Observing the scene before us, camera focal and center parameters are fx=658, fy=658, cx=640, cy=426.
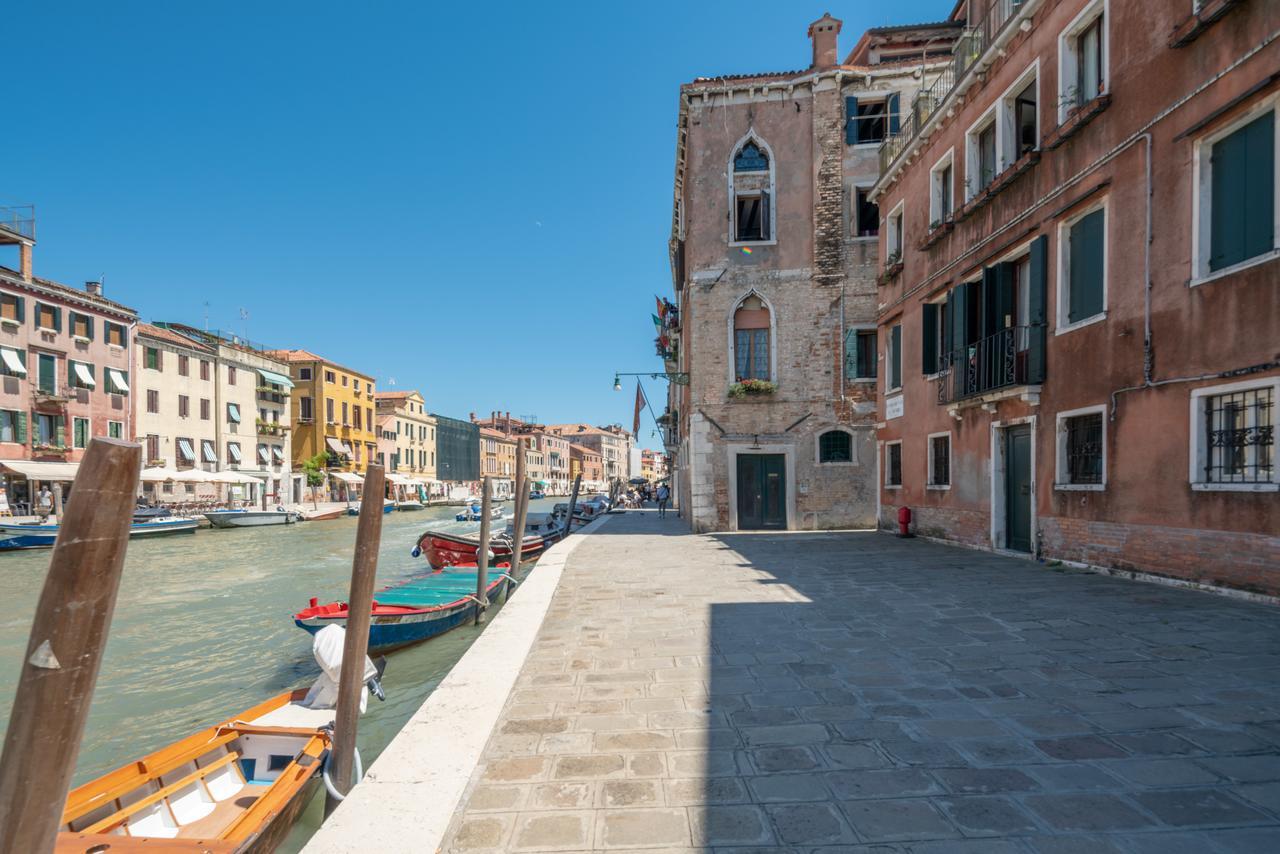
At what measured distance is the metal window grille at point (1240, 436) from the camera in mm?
6242

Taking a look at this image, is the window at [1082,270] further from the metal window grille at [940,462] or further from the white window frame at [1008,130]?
the metal window grille at [940,462]

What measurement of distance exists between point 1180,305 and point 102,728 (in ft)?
40.6

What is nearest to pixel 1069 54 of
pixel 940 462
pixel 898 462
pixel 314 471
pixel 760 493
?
pixel 940 462

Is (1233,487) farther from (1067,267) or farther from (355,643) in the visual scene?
(355,643)

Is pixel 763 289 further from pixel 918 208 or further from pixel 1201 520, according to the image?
Answer: pixel 1201 520

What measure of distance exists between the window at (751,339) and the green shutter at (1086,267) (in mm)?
8219

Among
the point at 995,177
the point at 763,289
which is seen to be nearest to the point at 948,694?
the point at 995,177

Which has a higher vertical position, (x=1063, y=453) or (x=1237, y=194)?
(x=1237, y=194)

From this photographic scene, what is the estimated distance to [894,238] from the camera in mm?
14898

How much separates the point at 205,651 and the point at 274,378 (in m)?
36.2

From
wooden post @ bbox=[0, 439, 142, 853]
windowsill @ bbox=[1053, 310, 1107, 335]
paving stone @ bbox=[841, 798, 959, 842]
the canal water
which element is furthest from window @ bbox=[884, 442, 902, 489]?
wooden post @ bbox=[0, 439, 142, 853]

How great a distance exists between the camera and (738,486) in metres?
16.5

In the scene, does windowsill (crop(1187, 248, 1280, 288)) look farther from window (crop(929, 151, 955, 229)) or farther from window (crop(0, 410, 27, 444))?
window (crop(0, 410, 27, 444))

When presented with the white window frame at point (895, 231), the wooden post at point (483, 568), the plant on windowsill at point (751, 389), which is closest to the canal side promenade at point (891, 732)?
the wooden post at point (483, 568)
